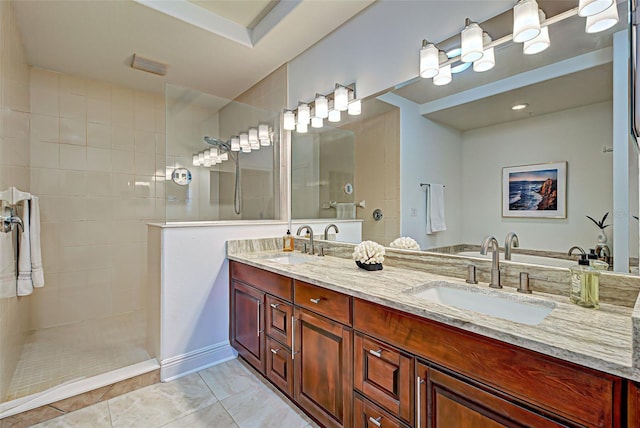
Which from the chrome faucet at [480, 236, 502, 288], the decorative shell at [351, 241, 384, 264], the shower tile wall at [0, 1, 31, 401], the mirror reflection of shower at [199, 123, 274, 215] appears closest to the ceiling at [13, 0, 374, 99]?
the shower tile wall at [0, 1, 31, 401]

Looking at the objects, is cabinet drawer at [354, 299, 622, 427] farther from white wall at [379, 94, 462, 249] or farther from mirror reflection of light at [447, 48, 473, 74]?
mirror reflection of light at [447, 48, 473, 74]

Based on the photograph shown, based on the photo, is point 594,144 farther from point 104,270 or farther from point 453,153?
point 104,270

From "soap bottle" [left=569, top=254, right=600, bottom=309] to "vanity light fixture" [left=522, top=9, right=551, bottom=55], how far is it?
0.92m

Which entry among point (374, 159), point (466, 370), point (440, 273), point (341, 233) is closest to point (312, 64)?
point (374, 159)

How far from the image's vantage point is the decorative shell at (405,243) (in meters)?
1.75

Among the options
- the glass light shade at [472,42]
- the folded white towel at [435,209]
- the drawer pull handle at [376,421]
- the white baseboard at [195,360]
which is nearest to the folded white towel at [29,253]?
the white baseboard at [195,360]

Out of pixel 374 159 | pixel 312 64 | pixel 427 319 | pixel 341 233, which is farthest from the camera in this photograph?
pixel 312 64

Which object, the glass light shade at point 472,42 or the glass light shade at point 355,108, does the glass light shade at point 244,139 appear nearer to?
the glass light shade at point 355,108

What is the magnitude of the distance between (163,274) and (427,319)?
1731 millimetres

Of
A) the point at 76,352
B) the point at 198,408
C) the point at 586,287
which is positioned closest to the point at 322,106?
the point at 586,287

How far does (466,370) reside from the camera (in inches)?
37.5

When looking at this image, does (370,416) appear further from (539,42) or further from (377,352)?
(539,42)

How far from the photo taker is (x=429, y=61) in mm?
1618

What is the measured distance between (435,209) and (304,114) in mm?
1380
